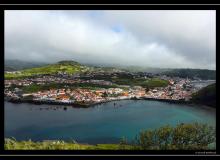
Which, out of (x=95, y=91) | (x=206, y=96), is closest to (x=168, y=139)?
(x=206, y=96)

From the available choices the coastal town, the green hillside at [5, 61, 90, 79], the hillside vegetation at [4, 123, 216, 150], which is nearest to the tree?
the hillside vegetation at [4, 123, 216, 150]

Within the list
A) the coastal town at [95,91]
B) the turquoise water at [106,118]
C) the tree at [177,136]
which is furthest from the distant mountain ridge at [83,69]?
the tree at [177,136]

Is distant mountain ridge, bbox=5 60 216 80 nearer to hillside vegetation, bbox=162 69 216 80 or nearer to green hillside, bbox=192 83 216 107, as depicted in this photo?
hillside vegetation, bbox=162 69 216 80

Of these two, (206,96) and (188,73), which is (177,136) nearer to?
(206,96)

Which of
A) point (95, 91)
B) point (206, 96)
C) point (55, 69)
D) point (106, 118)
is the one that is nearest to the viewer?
point (206, 96)
